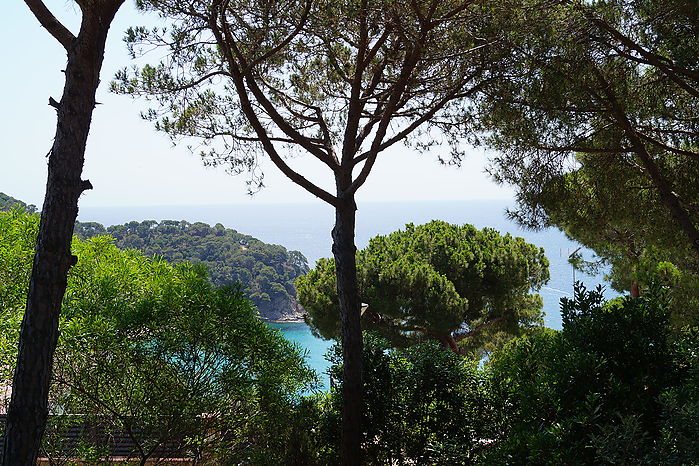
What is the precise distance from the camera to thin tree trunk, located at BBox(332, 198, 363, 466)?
12.1 ft

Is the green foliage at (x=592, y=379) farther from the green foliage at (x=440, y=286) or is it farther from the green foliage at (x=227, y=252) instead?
the green foliage at (x=227, y=252)

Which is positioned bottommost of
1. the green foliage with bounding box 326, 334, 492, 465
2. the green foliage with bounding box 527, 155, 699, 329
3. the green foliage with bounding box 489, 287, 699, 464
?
the green foliage with bounding box 326, 334, 492, 465

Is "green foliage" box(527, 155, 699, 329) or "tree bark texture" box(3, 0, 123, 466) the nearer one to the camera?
"tree bark texture" box(3, 0, 123, 466)

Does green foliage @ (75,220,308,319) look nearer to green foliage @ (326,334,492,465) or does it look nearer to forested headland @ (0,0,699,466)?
forested headland @ (0,0,699,466)

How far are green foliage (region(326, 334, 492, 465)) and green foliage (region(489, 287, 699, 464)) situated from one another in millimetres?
721

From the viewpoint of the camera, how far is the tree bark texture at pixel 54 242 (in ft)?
8.00

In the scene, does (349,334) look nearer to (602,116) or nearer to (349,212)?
(349,212)

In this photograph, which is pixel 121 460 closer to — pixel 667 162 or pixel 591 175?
pixel 591 175

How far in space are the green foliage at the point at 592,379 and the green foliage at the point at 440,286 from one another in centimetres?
481

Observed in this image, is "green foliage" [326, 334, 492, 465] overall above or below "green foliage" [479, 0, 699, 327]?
below

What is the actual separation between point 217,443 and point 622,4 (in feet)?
13.4

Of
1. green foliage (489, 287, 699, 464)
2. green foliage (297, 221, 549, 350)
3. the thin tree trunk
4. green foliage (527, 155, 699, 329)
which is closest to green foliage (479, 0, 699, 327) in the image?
green foliage (527, 155, 699, 329)

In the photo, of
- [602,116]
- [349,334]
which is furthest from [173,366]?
[602,116]

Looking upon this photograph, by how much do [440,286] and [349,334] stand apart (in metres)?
4.31
